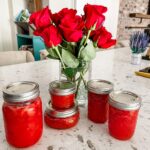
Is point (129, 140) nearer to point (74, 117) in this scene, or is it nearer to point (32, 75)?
point (74, 117)

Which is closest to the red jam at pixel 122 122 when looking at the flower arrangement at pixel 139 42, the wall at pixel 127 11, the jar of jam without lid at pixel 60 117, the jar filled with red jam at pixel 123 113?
the jar filled with red jam at pixel 123 113

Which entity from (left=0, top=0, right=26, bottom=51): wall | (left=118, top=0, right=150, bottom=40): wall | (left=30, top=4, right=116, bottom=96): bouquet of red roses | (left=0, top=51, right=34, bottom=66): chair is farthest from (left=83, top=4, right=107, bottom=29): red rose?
(left=118, top=0, right=150, bottom=40): wall

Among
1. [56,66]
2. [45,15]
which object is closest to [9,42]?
[56,66]

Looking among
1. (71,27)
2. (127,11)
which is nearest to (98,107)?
(71,27)

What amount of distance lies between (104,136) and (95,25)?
1.01 ft

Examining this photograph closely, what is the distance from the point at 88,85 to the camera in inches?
21.3

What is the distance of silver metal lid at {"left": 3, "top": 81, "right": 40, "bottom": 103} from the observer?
0.40 meters

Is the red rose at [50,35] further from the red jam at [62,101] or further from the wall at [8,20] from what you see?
the wall at [8,20]

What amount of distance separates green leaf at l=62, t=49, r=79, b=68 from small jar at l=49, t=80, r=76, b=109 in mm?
57

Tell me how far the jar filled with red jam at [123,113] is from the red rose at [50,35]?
0.20 m

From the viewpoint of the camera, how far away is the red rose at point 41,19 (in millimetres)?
478

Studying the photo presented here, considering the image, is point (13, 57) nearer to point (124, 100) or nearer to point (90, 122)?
point (90, 122)

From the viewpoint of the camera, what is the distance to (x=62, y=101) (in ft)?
1.65

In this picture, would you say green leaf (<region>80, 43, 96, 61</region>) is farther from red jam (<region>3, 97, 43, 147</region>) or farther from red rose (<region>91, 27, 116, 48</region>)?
red jam (<region>3, 97, 43, 147</region>)
